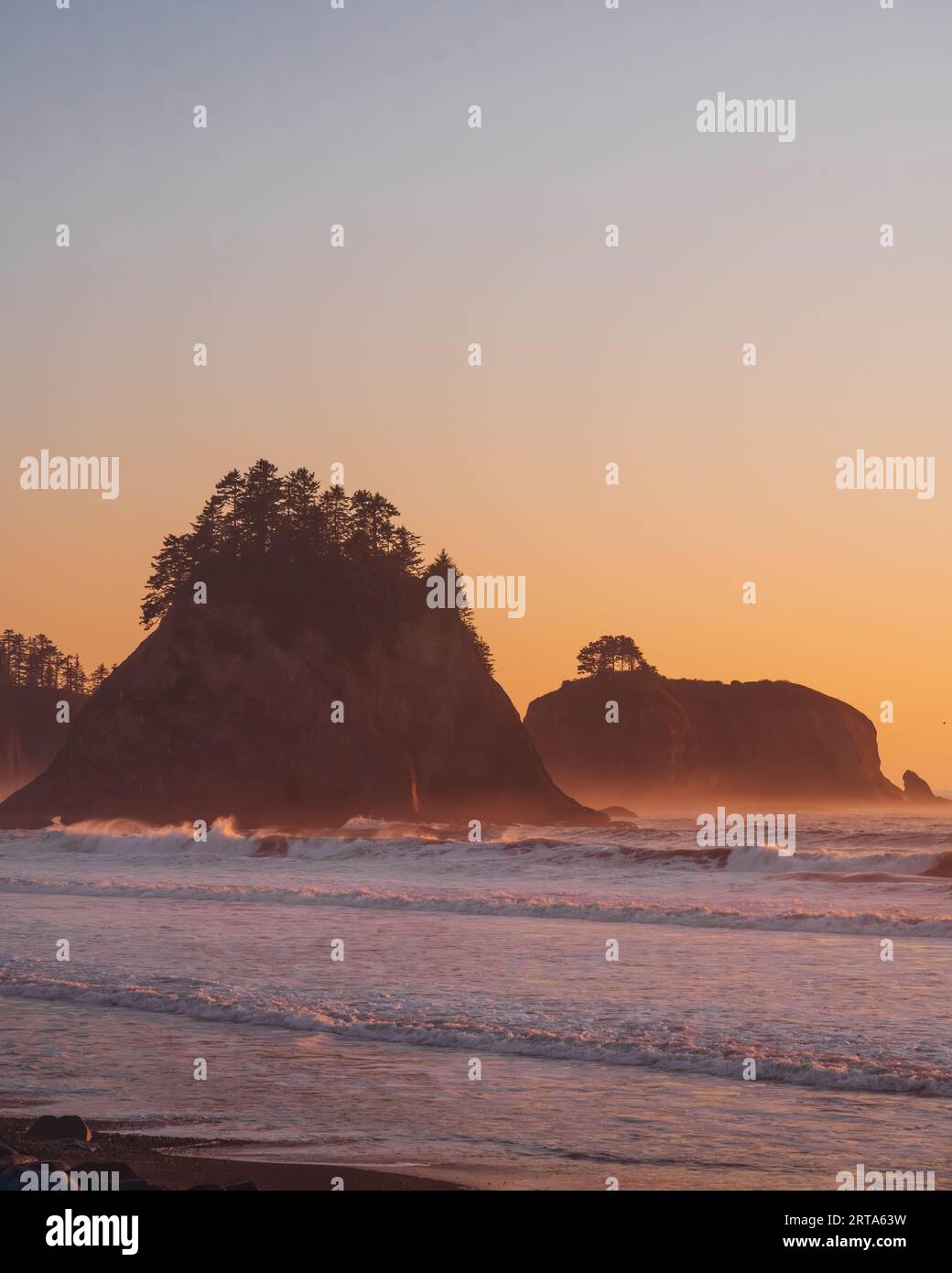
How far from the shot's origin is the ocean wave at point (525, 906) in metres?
26.6

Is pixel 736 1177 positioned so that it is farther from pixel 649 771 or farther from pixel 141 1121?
pixel 649 771

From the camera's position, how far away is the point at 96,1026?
1504cm

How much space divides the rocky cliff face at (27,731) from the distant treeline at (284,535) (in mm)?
54356

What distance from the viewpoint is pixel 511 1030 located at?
571 inches

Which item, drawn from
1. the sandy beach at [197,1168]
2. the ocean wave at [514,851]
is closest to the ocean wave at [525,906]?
the ocean wave at [514,851]

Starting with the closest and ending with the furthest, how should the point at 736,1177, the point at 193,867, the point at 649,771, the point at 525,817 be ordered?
the point at 736,1177, the point at 193,867, the point at 525,817, the point at 649,771

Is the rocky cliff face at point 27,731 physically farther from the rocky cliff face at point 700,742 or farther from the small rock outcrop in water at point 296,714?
the small rock outcrop in water at point 296,714

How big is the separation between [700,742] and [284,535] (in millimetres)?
67441

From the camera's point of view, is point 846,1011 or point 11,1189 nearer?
point 11,1189

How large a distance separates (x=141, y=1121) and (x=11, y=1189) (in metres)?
2.80

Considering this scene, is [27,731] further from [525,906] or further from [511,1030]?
[511,1030]

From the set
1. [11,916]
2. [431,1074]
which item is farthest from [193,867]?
[431,1074]

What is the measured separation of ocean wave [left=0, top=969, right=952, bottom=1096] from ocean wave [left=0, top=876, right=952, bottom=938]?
1284cm

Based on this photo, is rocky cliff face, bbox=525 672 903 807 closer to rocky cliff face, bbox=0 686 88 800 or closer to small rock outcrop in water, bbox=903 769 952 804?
small rock outcrop in water, bbox=903 769 952 804
